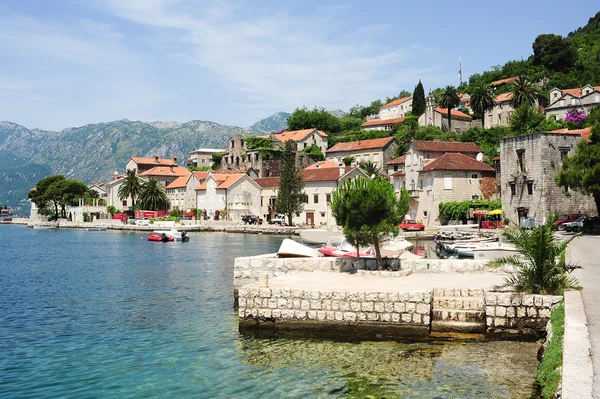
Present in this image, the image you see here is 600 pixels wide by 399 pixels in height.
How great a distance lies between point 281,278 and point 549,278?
9.43m

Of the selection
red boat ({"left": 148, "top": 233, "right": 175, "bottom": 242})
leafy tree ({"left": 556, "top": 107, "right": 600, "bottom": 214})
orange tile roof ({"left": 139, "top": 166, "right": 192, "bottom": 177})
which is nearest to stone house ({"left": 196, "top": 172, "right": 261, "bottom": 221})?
orange tile roof ({"left": 139, "top": 166, "right": 192, "bottom": 177})

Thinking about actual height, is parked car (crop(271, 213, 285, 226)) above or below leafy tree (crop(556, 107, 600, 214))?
below

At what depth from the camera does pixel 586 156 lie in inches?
1655

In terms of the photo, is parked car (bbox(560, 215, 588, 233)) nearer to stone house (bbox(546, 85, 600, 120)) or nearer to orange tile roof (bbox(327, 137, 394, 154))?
stone house (bbox(546, 85, 600, 120))

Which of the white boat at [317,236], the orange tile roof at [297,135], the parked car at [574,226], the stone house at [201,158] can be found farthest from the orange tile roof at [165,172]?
the parked car at [574,226]

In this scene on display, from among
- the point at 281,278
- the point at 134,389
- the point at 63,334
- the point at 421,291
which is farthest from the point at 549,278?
the point at 63,334

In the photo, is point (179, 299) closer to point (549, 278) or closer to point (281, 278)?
point (281, 278)

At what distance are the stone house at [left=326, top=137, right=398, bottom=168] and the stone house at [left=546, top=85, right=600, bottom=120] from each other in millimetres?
27520

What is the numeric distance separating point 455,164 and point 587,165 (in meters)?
29.0

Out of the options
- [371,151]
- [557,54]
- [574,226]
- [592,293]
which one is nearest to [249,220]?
[371,151]

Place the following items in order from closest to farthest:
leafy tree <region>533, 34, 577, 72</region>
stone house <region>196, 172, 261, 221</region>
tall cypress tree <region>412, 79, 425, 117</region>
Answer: stone house <region>196, 172, 261, 221</region> → leafy tree <region>533, 34, 577, 72</region> → tall cypress tree <region>412, 79, 425, 117</region>

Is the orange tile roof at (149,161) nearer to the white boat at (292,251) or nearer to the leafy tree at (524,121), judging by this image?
the leafy tree at (524,121)

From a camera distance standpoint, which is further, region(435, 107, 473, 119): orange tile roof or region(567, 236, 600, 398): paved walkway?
region(435, 107, 473, 119): orange tile roof

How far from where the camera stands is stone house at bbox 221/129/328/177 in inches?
4473
